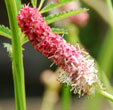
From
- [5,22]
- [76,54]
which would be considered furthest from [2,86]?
[76,54]

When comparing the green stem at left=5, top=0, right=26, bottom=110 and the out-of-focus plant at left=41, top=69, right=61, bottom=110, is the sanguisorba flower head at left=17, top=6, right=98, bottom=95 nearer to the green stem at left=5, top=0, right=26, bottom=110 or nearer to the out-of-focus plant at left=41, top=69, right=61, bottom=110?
the green stem at left=5, top=0, right=26, bottom=110

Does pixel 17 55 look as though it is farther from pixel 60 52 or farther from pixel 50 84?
pixel 50 84

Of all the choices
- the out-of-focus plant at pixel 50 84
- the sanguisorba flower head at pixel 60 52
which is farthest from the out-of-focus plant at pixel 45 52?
the out-of-focus plant at pixel 50 84

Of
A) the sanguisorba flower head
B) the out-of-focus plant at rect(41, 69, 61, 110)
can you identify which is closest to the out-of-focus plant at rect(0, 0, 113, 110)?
the sanguisorba flower head

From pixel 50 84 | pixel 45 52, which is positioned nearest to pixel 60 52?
pixel 45 52

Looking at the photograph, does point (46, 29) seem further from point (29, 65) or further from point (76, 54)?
point (29, 65)

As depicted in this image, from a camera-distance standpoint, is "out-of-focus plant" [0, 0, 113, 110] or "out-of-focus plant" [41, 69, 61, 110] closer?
"out-of-focus plant" [0, 0, 113, 110]

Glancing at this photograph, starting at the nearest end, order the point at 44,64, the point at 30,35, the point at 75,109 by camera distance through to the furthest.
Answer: the point at 30,35 → the point at 75,109 → the point at 44,64
